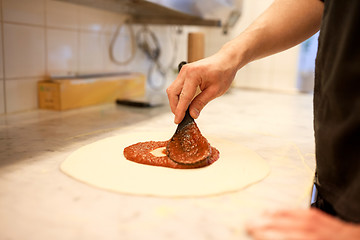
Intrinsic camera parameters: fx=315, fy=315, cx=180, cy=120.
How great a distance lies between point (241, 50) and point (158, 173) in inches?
16.7

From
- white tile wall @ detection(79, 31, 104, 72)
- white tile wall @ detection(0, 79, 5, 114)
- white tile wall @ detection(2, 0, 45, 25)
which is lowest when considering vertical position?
white tile wall @ detection(0, 79, 5, 114)

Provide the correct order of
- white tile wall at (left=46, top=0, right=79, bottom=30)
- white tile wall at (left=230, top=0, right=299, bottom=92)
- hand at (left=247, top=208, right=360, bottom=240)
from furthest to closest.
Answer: white tile wall at (left=230, top=0, right=299, bottom=92) < white tile wall at (left=46, top=0, right=79, bottom=30) < hand at (left=247, top=208, right=360, bottom=240)

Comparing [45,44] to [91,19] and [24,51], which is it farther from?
[91,19]

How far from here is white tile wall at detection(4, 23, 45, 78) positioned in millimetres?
1191

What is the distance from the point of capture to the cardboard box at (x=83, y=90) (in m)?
1.35

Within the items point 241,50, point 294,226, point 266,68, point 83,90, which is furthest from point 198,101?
point 266,68

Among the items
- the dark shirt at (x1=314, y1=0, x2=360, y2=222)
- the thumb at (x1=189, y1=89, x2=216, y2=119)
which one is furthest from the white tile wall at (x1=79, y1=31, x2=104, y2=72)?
the dark shirt at (x1=314, y1=0, x2=360, y2=222)

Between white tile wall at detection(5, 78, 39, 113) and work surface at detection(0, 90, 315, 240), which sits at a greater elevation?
white tile wall at detection(5, 78, 39, 113)

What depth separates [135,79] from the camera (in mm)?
1830

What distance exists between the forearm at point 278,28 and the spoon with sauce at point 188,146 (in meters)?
0.23

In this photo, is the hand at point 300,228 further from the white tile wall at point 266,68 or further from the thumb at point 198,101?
the white tile wall at point 266,68

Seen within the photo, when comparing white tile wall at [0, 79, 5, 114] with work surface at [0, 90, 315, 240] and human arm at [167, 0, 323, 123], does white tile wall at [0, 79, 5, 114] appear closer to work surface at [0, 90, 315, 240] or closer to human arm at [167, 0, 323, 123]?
work surface at [0, 90, 315, 240]

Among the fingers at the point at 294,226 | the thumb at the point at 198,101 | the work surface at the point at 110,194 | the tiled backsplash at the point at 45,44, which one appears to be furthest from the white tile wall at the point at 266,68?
the fingers at the point at 294,226

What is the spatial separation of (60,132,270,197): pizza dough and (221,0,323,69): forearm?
0.29m
